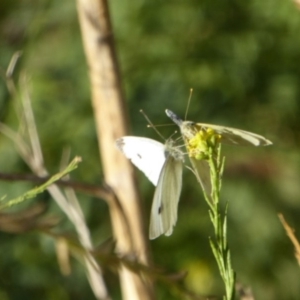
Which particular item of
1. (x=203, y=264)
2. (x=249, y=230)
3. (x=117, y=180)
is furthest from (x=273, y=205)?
(x=117, y=180)

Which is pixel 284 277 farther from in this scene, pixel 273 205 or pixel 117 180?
pixel 117 180

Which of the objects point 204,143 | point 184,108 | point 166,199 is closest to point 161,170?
point 166,199

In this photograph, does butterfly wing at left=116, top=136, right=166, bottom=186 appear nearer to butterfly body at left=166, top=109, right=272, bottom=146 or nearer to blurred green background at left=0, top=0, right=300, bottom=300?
butterfly body at left=166, top=109, right=272, bottom=146

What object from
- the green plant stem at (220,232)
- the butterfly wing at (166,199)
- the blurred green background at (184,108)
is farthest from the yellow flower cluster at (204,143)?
the blurred green background at (184,108)

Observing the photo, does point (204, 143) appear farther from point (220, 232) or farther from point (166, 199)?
point (166, 199)

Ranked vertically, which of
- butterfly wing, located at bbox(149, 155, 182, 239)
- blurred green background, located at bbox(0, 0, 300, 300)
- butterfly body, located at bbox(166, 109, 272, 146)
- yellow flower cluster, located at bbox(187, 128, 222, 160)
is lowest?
blurred green background, located at bbox(0, 0, 300, 300)

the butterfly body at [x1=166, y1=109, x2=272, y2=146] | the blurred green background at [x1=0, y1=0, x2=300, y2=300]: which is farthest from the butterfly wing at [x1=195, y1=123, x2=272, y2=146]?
the blurred green background at [x1=0, y1=0, x2=300, y2=300]
